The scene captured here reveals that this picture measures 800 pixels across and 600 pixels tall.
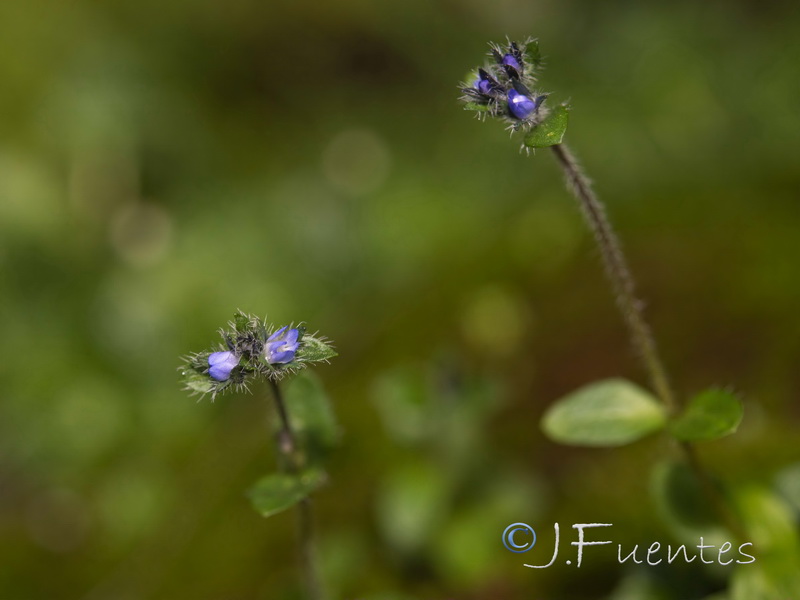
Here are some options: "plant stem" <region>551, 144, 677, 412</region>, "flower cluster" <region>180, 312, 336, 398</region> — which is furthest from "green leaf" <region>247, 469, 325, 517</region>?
"plant stem" <region>551, 144, 677, 412</region>

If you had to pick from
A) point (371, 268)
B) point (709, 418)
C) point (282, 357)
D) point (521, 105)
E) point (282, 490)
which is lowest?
point (709, 418)

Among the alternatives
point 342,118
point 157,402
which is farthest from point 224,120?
point 157,402

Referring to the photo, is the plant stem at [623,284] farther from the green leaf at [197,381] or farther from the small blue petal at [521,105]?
the green leaf at [197,381]

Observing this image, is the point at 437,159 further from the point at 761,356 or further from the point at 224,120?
the point at 761,356

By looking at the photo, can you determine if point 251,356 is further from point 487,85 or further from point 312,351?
point 487,85

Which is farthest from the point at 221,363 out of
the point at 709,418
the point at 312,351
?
the point at 709,418

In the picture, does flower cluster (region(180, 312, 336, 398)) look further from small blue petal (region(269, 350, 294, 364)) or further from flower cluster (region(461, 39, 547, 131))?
flower cluster (region(461, 39, 547, 131))

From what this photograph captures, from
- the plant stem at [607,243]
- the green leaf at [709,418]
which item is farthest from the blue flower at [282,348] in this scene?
the green leaf at [709,418]
